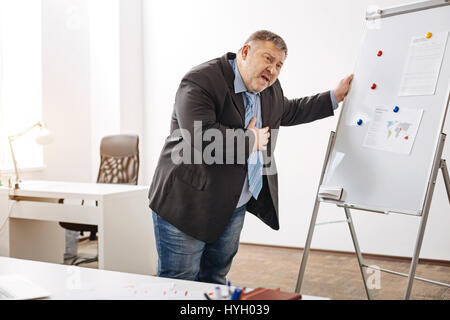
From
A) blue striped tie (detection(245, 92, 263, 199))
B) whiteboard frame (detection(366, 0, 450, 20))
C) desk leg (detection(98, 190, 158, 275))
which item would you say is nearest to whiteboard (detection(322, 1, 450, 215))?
whiteboard frame (detection(366, 0, 450, 20))

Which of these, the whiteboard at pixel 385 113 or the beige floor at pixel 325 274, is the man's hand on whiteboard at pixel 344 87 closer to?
the whiteboard at pixel 385 113

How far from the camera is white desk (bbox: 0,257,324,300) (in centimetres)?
118

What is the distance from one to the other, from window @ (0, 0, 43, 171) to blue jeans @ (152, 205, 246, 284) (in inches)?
104

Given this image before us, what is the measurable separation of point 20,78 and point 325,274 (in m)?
3.08

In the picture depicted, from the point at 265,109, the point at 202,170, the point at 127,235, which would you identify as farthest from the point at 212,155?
the point at 127,235

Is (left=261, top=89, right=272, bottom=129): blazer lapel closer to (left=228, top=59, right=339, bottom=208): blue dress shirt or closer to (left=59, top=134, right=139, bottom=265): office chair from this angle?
(left=228, top=59, right=339, bottom=208): blue dress shirt

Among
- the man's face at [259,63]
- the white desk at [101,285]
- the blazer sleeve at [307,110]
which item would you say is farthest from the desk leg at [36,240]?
the man's face at [259,63]

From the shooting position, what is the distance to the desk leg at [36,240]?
10.7 feet

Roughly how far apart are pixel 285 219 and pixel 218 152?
2789 mm

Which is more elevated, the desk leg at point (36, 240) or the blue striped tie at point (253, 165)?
the blue striped tie at point (253, 165)

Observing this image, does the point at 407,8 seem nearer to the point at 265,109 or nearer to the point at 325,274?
the point at 265,109

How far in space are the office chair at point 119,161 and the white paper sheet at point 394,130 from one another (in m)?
1.94
